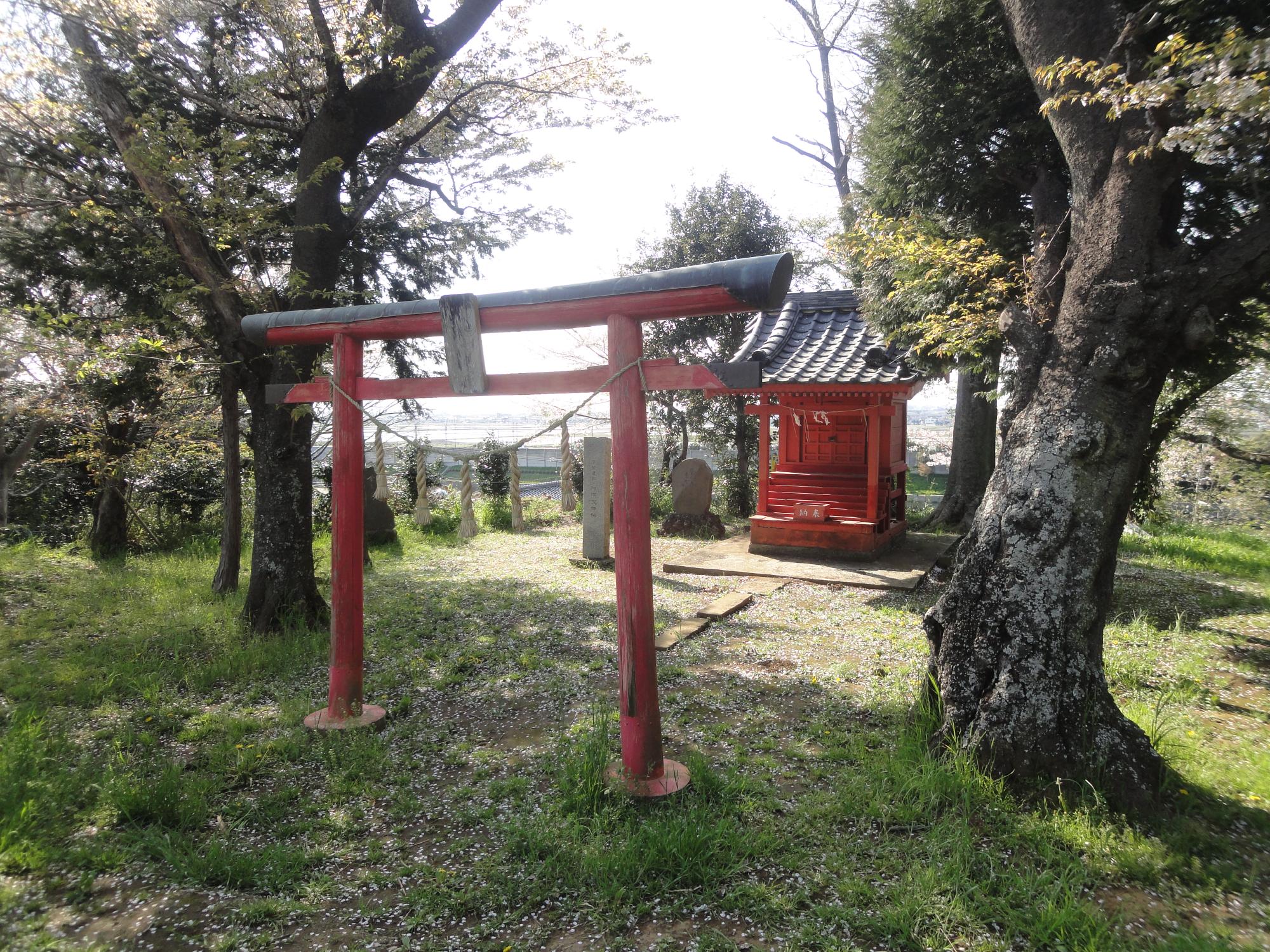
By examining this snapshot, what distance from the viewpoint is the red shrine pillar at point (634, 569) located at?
3.83 m

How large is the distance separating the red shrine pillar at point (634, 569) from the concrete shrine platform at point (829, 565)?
5.44m

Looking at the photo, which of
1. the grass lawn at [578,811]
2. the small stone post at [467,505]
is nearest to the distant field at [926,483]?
the grass lawn at [578,811]

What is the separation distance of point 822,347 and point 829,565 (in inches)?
125

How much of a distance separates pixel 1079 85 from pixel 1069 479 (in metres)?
2.32

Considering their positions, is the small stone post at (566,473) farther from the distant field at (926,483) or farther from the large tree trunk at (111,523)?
the distant field at (926,483)

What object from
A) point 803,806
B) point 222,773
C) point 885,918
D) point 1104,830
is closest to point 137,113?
point 222,773

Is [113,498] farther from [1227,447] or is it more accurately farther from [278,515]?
[1227,447]

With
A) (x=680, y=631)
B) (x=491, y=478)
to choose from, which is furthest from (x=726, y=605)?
(x=491, y=478)

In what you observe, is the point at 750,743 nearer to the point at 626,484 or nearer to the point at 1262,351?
the point at 626,484

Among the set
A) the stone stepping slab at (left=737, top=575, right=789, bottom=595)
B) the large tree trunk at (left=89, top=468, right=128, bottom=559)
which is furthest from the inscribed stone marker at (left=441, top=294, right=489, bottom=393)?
the large tree trunk at (left=89, top=468, right=128, bottom=559)

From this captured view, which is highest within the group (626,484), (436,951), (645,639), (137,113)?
(137,113)

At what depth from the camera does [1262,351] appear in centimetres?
552

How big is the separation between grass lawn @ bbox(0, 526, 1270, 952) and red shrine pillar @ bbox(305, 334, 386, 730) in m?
0.26

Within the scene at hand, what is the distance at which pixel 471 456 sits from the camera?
464 centimetres
